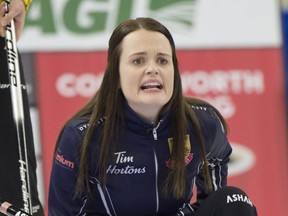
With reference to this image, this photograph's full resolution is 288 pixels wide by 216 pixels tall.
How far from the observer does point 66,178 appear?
1.99 m

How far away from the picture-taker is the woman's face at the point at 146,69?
1.93 metres

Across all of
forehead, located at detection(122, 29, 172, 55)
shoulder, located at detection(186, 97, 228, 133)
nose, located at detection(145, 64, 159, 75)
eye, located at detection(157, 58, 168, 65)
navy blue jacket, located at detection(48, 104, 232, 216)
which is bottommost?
navy blue jacket, located at detection(48, 104, 232, 216)

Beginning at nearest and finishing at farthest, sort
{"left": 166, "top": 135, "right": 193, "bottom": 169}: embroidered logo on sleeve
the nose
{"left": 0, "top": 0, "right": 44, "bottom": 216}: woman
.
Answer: the nose, {"left": 166, "top": 135, "right": 193, "bottom": 169}: embroidered logo on sleeve, {"left": 0, "top": 0, "right": 44, "bottom": 216}: woman

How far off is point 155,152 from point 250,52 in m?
1.85

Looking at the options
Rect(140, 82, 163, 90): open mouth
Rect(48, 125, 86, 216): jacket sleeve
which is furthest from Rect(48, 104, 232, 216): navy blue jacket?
Rect(140, 82, 163, 90): open mouth

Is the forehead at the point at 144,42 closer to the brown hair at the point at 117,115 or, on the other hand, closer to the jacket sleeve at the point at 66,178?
the brown hair at the point at 117,115

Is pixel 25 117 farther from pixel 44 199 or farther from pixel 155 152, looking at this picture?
pixel 44 199

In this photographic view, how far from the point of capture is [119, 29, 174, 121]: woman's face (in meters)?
1.93

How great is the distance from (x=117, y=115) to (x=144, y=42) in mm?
198

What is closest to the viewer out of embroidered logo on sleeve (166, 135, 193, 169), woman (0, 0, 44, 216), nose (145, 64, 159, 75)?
nose (145, 64, 159, 75)

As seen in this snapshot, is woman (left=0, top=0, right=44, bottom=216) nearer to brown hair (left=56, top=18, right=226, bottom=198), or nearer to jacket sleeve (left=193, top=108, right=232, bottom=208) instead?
brown hair (left=56, top=18, right=226, bottom=198)

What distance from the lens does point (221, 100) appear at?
370 centimetres

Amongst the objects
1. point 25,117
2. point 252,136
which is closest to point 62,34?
point 252,136

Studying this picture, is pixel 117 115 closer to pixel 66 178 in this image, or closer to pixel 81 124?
pixel 81 124
